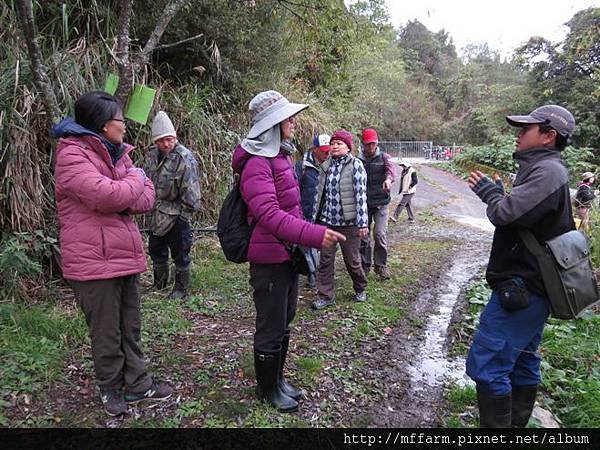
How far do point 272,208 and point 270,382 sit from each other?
1210 millimetres

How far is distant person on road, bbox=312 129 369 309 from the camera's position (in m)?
4.83

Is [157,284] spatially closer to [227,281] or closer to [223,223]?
[227,281]

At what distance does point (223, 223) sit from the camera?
2783mm

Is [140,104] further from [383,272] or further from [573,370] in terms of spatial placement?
[573,370]

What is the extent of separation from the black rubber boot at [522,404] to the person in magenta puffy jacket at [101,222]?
248cm

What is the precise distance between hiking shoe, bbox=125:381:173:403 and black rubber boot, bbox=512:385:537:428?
2.29 m

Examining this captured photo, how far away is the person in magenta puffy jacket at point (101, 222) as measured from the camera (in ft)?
8.36

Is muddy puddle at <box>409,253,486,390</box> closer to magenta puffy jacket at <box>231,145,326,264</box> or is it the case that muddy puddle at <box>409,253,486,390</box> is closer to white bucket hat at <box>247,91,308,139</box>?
magenta puffy jacket at <box>231,145,326,264</box>

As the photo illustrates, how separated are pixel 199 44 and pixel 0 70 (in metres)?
3.17

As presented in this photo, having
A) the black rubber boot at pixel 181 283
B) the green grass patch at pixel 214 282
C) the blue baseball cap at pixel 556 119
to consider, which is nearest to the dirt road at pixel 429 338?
the green grass patch at pixel 214 282

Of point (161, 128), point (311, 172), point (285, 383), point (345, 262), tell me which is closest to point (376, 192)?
point (311, 172)

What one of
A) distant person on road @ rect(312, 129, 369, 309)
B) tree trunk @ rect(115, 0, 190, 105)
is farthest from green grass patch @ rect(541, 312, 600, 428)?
tree trunk @ rect(115, 0, 190, 105)

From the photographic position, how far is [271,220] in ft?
8.28

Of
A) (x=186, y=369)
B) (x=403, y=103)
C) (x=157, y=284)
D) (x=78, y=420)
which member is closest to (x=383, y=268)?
(x=157, y=284)
